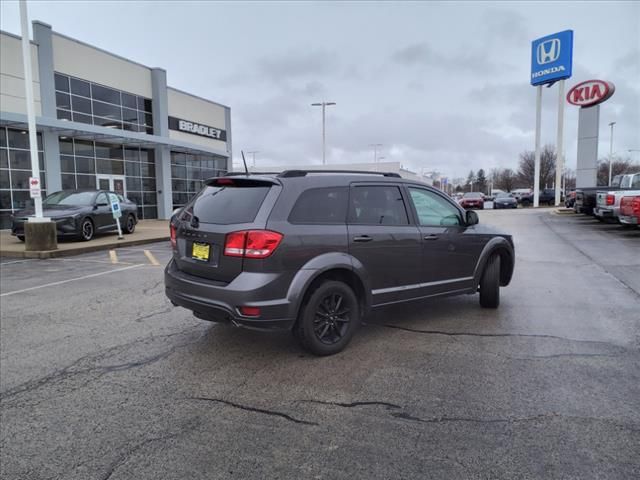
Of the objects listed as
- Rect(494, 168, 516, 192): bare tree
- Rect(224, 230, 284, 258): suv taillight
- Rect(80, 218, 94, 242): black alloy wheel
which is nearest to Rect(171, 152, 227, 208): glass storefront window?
Rect(80, 218, 94, 242): black alloy wheel

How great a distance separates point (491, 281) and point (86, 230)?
1272 cm

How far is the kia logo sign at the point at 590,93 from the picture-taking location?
95.1ft

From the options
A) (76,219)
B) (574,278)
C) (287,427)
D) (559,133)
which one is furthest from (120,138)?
(559,133)

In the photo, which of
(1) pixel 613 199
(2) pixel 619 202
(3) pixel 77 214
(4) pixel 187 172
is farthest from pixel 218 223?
(4) pixel 187 172

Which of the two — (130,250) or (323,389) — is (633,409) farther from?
(130,250)

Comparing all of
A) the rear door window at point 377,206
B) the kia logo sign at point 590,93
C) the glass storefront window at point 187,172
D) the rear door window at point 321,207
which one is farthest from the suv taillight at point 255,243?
the kia logo sign at point 590,93

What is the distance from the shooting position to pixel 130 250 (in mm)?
13484

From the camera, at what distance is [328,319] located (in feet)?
14.8

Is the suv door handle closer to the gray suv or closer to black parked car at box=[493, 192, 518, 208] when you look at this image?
the gray suv

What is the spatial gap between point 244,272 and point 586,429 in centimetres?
284

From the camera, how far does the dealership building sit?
19.2 meters

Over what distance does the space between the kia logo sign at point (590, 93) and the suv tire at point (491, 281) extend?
2909 cm

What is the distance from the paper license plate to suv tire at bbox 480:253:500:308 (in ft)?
12.1

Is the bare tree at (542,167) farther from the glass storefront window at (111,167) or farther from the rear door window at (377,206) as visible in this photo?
the rear door window at (377,206)
